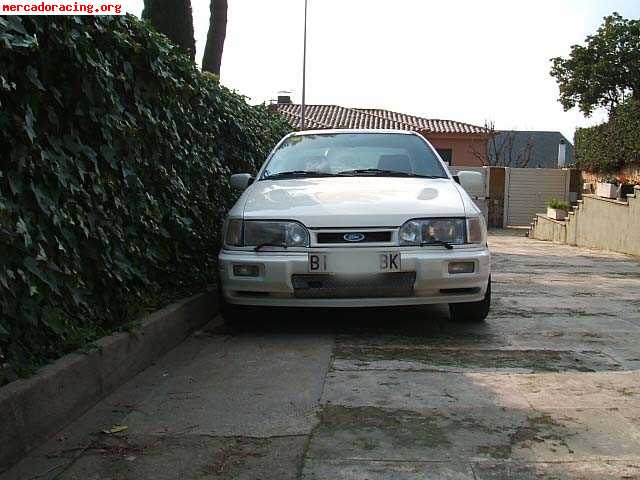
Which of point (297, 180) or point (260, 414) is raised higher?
point (297, 180)

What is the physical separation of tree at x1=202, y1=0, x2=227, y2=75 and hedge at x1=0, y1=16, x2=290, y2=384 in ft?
29.5

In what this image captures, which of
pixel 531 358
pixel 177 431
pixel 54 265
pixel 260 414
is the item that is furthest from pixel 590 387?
pixel 54 265

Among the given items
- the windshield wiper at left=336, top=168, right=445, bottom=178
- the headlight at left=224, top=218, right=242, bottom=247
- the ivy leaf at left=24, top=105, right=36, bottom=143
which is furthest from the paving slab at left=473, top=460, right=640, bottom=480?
the windshield wiper at left=336, top=168, right=445, bottom=178

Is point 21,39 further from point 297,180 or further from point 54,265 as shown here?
point 297,180

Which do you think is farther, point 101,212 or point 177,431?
point 101,212

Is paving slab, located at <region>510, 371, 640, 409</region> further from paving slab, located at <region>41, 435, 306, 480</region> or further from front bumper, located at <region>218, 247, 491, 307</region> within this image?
paving slab, located at <region>41, 435, 306, 480</region>

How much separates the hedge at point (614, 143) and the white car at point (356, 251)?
1330 centimetres

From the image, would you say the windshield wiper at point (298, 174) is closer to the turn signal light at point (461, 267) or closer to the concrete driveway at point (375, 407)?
the concrete driveway at point (375, 407)

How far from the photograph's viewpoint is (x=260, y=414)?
11.7 ft

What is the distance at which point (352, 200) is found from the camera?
5328mm

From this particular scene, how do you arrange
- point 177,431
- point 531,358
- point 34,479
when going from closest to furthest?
point 34,479, point 177,431, point 531,358

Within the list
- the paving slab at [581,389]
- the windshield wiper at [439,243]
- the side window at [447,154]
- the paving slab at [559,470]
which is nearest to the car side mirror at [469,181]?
the windshield wiper at [439,243]

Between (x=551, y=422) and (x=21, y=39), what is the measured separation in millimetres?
2871

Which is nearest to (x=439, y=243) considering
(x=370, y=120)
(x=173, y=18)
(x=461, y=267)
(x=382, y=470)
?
(x=461, y=267)
